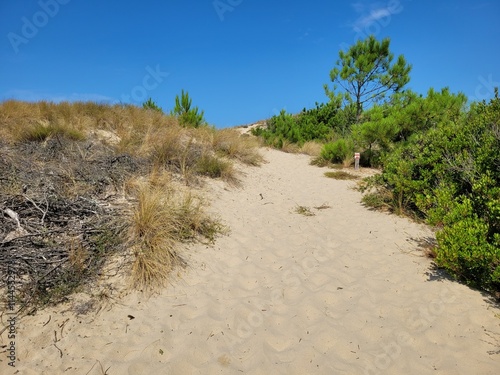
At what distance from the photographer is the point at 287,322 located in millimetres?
3037

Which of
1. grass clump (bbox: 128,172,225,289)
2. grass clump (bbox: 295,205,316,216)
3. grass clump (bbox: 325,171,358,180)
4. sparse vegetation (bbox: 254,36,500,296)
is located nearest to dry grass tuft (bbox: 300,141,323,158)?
sparse vegetation (bbox: 254,36,500,296)

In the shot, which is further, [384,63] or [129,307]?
[384,63]

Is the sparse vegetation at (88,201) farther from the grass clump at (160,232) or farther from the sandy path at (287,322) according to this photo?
the sandy path at (287,322)

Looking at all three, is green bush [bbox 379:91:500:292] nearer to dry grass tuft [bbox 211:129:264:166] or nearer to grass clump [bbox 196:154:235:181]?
grass clump [bbox 196:154:235:181]

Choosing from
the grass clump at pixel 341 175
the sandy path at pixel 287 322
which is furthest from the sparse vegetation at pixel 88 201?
the grass clump at pixel 341 175

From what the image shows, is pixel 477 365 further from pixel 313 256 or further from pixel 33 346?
pixel 33 346

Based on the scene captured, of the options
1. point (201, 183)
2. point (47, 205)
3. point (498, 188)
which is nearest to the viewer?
point (498, 188)

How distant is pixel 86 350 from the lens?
262cm

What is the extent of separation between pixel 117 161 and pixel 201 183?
1.67 metres

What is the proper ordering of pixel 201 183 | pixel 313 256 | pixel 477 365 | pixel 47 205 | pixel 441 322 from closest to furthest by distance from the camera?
pixel 477 365 → pixel 441 322 → pixel 47 205 → pixel 313 256 → pixel 201 183

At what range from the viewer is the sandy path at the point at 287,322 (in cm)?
254

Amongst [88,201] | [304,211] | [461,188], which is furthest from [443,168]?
[88,201]

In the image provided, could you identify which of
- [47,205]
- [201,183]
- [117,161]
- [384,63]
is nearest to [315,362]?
[47,205]

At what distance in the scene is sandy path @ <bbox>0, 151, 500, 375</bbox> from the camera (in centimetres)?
254
